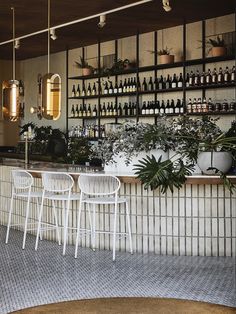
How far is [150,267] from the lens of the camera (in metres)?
5.89

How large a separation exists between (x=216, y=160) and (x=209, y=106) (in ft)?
8.43

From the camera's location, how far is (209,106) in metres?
8.71

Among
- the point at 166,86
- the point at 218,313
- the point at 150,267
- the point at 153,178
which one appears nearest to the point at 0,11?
the point at 166,86

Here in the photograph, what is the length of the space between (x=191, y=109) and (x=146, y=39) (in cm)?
180

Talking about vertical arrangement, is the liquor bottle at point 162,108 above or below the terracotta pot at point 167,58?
below

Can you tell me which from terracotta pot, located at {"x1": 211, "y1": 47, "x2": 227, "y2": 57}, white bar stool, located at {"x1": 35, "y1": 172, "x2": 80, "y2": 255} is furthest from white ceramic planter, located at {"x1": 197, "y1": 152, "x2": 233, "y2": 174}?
terracotta pot, located at {"x1": 211, "y1": 47, "x2": 227, "y2": 57}

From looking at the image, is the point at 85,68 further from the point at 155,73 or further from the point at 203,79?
the point at 203,79

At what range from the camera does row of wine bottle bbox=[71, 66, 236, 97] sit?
8578 millimetres

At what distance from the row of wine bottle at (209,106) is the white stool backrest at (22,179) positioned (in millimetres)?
2859

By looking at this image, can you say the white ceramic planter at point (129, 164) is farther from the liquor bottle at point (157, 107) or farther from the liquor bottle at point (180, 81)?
the liquor bottle at point (157, 107)

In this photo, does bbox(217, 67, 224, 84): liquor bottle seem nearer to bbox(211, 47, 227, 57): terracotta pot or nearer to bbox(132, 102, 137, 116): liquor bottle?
bbox(211, 47, 227, 57): terracotta pot

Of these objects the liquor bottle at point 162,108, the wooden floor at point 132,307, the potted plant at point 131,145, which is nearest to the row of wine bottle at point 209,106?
the liquor bottle at point 162,108

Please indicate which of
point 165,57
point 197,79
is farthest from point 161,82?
point 197,79

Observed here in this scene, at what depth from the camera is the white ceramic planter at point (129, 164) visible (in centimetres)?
653
